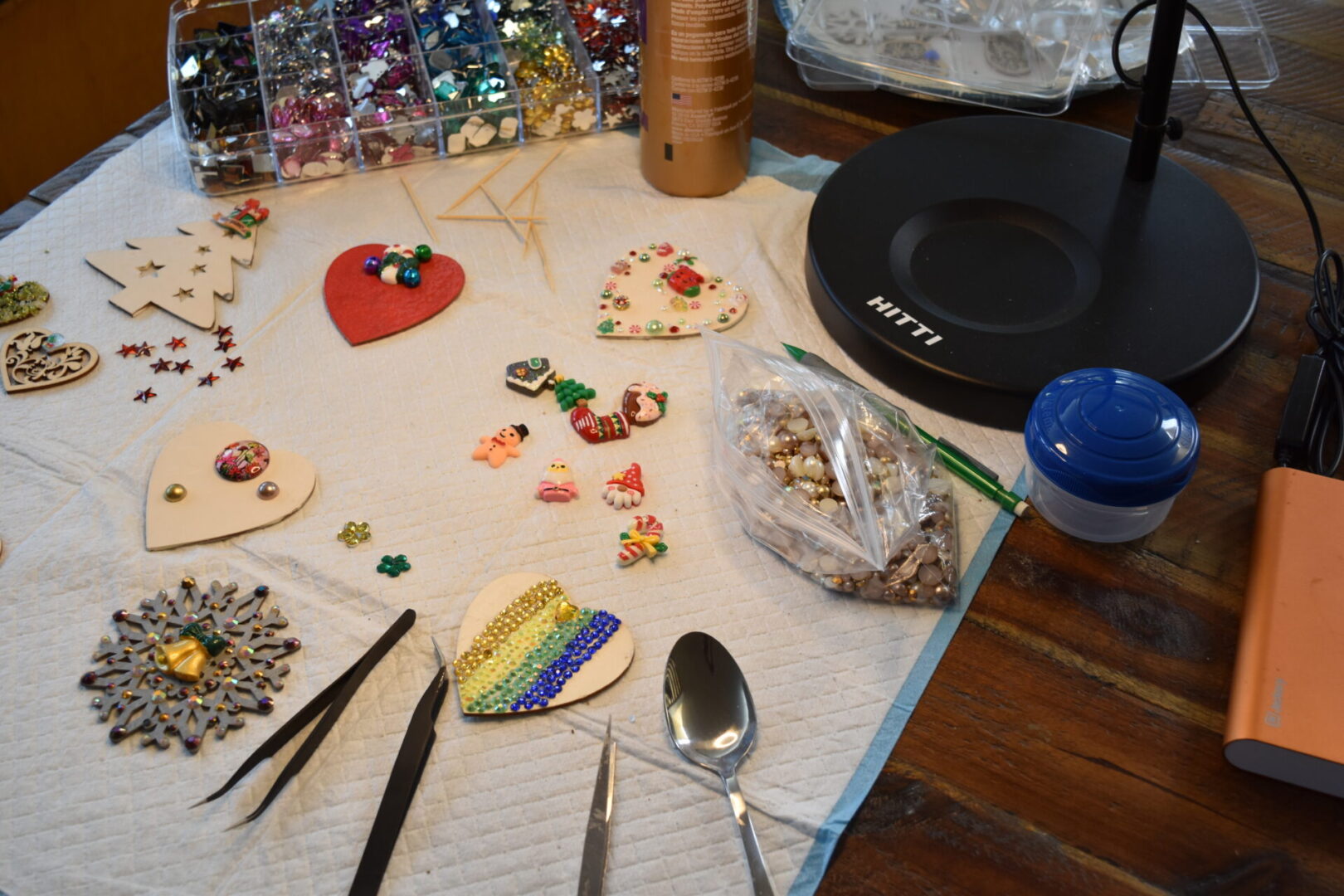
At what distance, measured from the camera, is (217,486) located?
81cm

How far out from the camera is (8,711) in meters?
0.70

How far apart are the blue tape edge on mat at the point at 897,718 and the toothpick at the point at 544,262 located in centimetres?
42

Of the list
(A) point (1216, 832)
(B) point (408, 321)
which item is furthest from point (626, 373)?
(A) point (1216, 832)

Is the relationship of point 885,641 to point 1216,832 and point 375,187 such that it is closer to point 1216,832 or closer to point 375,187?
point 1216,832

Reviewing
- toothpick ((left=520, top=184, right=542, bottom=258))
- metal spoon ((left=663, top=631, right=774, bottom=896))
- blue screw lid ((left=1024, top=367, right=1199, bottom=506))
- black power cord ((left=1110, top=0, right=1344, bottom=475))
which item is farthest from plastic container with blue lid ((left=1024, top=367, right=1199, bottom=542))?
toothpick ((left=520, top=184, right=542, bottom=258))

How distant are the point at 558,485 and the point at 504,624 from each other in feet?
0.38

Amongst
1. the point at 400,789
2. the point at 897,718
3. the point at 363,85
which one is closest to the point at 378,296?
the point at 363,85

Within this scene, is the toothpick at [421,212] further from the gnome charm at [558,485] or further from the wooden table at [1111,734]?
the wooden table at [1111,734]

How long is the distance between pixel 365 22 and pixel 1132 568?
0.84 metres

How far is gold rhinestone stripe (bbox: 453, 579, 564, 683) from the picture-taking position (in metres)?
0.71

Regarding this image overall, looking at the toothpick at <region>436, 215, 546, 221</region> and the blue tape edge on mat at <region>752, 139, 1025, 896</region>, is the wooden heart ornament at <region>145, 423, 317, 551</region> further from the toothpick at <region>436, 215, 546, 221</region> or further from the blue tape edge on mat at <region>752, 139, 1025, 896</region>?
the blue tape edge on mat at <region>752, 139, 1025, 896</region>

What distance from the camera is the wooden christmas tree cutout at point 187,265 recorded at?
94 cm

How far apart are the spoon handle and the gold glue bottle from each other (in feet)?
1.85

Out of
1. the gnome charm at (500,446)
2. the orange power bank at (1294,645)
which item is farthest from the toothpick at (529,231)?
the orange power bank at (1294,645)
